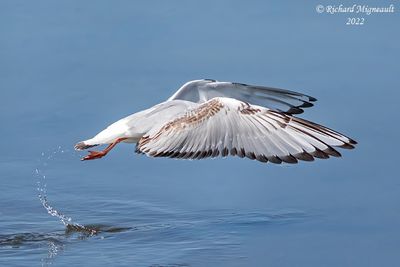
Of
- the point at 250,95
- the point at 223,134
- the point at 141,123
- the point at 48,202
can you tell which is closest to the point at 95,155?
the point at 141,123

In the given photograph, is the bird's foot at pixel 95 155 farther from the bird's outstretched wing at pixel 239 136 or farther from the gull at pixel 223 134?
the bird's outstretched wing at pixel 239 136

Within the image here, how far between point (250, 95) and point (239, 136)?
1.21m

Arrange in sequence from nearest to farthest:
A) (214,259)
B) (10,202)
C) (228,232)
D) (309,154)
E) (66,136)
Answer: (309,154)
(214,259)
(228,232)
(10,202)
(66,136)

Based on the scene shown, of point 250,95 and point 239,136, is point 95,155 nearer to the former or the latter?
point 239,136

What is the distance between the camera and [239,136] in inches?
307

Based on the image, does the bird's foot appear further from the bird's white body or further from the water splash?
the water splash

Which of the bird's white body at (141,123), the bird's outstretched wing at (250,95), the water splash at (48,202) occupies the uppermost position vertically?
the bird's outstretched wing at (250,95)

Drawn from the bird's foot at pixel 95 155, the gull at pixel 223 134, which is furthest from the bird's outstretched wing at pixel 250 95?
the bird's foot at pixel 95 155

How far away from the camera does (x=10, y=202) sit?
360 inches

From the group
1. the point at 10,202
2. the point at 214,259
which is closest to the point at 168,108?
the point at 214,259

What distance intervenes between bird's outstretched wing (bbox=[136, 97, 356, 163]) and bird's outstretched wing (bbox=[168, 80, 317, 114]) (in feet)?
2.70

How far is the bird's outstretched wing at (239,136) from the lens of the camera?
7594 millimetres

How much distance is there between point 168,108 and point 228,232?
3.15ft

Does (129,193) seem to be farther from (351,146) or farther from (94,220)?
(351,146)
